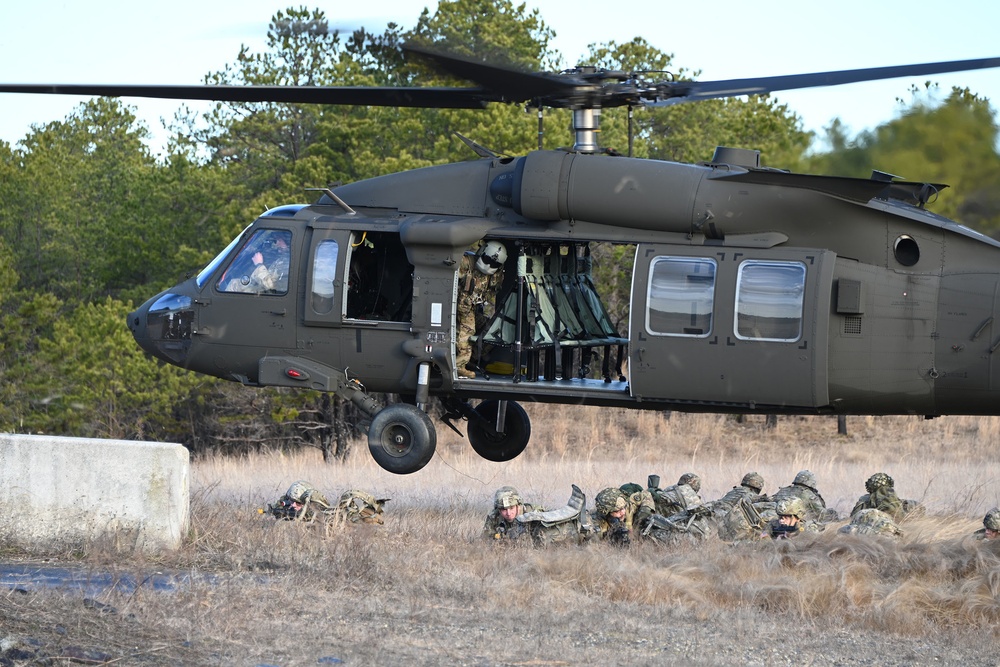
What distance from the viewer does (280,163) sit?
37.6 meters

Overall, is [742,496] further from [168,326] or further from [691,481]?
[168,326]

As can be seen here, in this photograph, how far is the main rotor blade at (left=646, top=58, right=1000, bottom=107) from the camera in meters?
8.89

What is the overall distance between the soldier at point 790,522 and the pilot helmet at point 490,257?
359 centimetres

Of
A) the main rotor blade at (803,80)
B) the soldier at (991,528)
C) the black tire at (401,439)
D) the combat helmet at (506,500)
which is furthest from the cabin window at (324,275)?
the soldier at (991,528)

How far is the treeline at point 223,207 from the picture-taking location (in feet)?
104

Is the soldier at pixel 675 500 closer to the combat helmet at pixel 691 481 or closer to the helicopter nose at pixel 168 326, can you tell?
the combat helmet at pixel 691 481

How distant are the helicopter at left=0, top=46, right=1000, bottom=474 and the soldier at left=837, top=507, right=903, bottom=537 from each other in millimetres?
985

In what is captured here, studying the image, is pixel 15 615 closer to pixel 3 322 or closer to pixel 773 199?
pixel 773 199

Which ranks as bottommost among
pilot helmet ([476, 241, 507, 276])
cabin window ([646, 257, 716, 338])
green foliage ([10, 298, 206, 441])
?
green foliage ([10, 298, 206, 441])

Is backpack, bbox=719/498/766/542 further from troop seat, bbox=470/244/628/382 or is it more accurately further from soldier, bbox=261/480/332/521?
soldier, bbox=261/480/332/521

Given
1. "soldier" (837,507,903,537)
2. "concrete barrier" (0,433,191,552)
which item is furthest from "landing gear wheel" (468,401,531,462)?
"concrete barrier" (0,433,191,552)

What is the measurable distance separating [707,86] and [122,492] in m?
6.13

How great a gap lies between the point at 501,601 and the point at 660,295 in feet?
10.6

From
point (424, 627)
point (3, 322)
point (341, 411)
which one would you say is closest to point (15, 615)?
point (424, 627)
